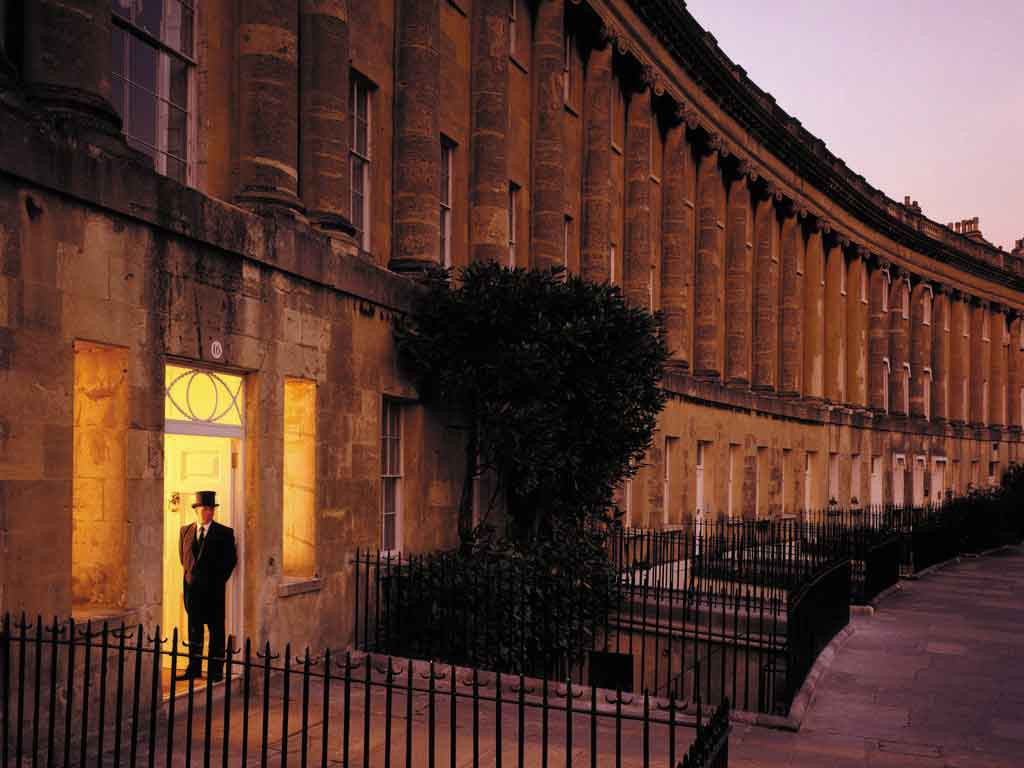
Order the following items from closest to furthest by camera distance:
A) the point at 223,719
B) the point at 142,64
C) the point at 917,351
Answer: the point at 223,719, the point at 142,64, the point at 917,351

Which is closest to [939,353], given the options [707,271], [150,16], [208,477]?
[707,271]

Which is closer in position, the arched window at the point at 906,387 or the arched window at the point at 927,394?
the arched window at the point at 906,387

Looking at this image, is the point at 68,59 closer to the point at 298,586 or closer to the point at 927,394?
the point at 298,586

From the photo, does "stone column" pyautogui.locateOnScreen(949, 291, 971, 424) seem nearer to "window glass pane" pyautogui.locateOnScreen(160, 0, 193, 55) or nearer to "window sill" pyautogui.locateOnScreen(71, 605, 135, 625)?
"window glass pane" pyautogui.locateOnScreen(160, 0, 193, 55)

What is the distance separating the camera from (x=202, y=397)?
1037 cm

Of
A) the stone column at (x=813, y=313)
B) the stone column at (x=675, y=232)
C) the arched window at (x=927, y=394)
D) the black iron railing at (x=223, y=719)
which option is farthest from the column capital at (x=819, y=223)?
the black iron railing at (x=223, y=719)

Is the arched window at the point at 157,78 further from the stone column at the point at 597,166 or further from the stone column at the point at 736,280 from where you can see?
the stone column at the point at 736,280

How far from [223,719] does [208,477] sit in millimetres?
2705

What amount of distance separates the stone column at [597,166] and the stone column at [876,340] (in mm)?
25073

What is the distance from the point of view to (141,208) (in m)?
8.92

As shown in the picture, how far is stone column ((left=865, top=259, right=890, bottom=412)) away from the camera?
45.1 meters

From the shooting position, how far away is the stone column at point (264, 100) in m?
11.6

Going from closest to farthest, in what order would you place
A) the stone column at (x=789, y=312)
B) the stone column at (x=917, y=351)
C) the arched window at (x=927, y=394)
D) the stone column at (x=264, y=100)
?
the stone column at (x=264, y=100) < the stone column at (x=789, y=312) < the stone column at (x=917, y=351) < the arched window at (x=927, y=394)

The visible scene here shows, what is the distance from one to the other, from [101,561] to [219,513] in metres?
2.02
